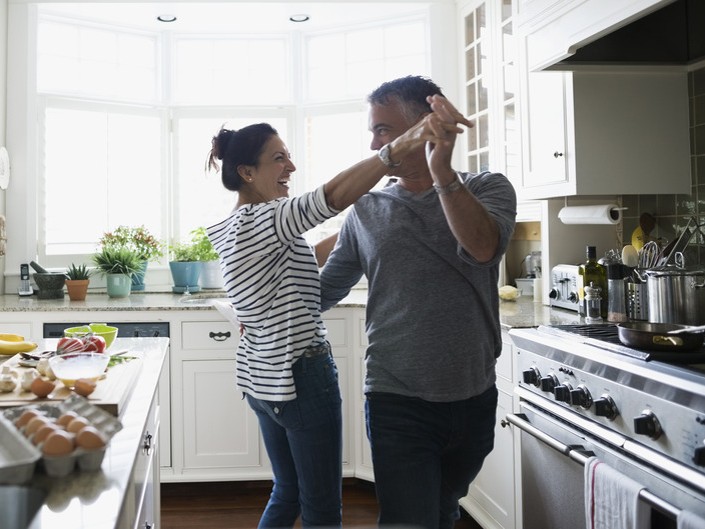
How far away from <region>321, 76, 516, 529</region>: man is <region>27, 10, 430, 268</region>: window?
2.60 m

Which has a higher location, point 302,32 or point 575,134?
point 302,32

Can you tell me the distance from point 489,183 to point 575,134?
3.88ft

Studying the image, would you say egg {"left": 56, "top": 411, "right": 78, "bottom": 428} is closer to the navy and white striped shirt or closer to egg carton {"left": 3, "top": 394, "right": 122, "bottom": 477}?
egg carton {"left": 3, "top": 394, "right": 122, "bottom": 477}

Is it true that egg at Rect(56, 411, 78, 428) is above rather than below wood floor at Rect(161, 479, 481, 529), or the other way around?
above

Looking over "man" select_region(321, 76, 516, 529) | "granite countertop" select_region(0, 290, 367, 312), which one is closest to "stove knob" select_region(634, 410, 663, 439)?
"man" select_region(321, 76, 516, 529)

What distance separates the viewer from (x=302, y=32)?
166 inches

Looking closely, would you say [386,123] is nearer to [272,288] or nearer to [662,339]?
[272,288]

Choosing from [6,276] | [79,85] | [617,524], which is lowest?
[617,524]

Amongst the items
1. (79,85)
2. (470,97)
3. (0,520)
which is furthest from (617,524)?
(79,85)

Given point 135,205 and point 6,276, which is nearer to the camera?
point 6,276

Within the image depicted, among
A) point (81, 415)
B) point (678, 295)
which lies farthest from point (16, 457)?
point (678, 295)

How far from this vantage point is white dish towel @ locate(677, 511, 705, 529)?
1.37m

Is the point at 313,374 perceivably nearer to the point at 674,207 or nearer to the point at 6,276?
the point at 674,207

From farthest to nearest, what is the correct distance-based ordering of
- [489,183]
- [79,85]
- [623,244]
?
[79,85], [623,244], [489,183]
